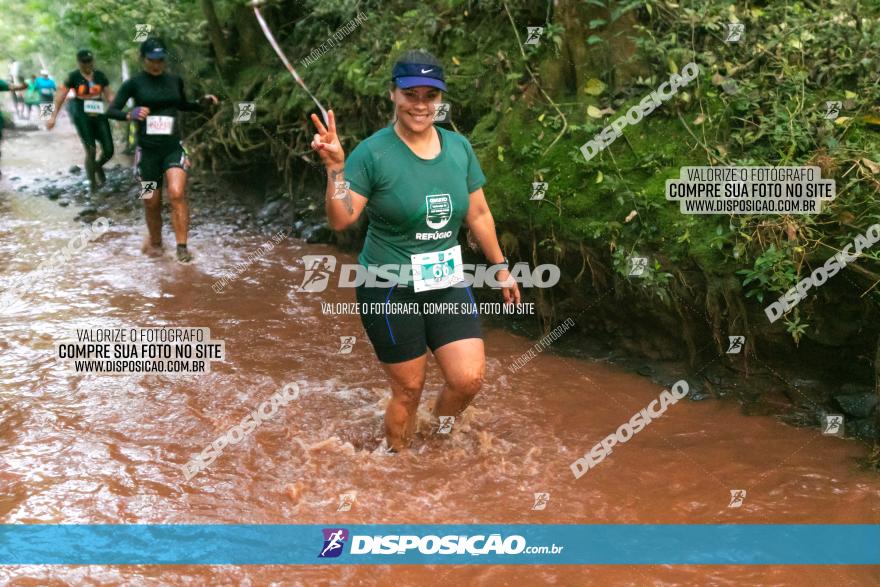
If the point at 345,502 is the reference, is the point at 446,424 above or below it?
above

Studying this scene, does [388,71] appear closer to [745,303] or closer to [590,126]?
[590,126]

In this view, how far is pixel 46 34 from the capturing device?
80.1 ft

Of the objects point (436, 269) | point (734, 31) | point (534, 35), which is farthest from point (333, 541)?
point (734, 31)

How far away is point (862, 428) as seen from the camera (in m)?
4.76

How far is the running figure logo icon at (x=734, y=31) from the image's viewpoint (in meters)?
5.75

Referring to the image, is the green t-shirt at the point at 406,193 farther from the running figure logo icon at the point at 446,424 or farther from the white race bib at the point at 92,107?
the white race bib at the point at 92,107

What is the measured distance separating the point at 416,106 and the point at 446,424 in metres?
1.93

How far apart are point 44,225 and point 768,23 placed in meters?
8.78

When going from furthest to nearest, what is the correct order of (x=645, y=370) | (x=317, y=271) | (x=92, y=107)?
(x=92, y=107) → (x=317, y=271) → (x=645, y=370)

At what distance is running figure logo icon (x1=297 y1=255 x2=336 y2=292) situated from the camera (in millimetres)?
7801

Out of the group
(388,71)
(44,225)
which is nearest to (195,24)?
(44,225)

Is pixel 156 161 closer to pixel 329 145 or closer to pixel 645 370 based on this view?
pixel 329 145

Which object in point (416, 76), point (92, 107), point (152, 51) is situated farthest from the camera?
point (92, 107)

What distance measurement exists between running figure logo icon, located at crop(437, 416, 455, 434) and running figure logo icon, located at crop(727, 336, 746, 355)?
1.99 metres
